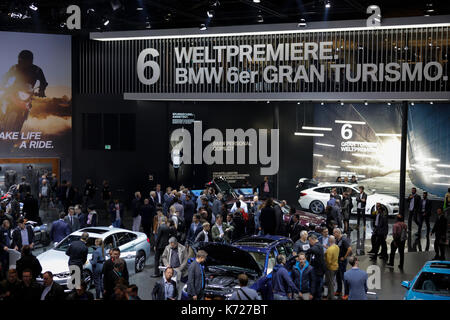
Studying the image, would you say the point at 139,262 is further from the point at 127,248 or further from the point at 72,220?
the point at 72,220

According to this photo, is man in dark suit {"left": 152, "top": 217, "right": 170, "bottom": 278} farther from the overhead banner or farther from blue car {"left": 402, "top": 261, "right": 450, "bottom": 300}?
the overhead banner

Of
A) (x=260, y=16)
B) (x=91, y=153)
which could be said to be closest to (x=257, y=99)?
(x=260, y=16)

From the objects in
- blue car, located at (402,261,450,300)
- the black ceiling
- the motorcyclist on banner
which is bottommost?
blue car, located at (402,261,450,300)

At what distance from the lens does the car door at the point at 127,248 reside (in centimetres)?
1305

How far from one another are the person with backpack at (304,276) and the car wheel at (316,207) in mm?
11343

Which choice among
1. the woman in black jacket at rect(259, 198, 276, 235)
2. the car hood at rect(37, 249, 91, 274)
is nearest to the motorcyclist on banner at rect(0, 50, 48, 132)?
the car hood at rect(37, 249, 91, 274)

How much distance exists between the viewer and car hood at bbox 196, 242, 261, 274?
35.0 ft

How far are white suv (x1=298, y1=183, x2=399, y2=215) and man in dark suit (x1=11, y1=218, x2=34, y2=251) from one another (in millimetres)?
12010

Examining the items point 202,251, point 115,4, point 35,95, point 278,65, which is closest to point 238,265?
point 202,251

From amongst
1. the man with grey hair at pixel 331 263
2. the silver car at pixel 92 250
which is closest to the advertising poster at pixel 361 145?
the silver car at pixel 92 250

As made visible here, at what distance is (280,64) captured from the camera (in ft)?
67.8

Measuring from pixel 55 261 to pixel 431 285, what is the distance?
7.57 metres

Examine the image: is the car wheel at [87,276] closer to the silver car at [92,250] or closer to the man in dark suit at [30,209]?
the silver car at [92,250]
